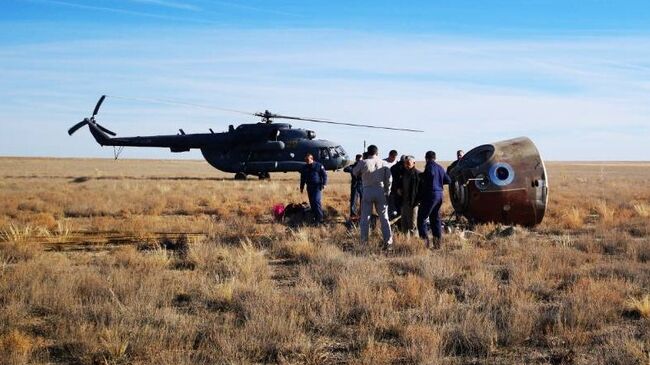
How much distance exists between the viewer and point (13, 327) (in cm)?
595

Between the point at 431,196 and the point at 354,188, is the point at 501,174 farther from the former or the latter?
the point at 354,188

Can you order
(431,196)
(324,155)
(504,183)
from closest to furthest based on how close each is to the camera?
1. (431,196)
2. (504,183)
3. (324,155)

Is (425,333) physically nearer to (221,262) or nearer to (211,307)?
(211,307)

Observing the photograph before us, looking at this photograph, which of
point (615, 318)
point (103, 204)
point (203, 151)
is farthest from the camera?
point (203, 151)

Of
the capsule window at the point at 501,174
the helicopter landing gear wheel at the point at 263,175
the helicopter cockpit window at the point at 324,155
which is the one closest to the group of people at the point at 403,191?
the capsule window at the point at 501,174

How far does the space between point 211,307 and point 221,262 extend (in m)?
2.51

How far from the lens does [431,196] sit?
1082 cm

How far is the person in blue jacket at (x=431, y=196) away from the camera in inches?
427

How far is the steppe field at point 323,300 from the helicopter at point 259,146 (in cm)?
1940

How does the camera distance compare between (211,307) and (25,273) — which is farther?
(25,273)

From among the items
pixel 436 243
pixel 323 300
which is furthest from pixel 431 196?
pixel 323 300

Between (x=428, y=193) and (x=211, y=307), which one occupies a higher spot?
(x=428, y=193)

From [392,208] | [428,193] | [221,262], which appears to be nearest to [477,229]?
[392,208]

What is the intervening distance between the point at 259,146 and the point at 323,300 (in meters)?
25.8
